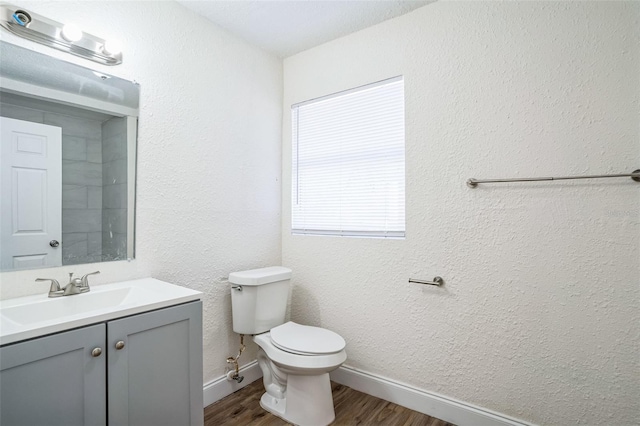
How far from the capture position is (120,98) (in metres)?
1.64

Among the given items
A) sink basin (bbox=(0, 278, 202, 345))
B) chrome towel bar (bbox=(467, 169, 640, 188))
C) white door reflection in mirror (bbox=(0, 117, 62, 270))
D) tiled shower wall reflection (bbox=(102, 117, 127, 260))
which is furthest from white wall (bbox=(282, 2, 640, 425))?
white door reflection in mirror (bbox=(0, 117, 62, 270))

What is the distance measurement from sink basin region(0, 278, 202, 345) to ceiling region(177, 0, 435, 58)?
160 centimetres

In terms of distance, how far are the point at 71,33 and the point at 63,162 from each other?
56cm

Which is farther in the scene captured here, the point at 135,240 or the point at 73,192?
the point at 135,240

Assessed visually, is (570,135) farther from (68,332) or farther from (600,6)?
(68,332)

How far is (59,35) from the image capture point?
1.42m

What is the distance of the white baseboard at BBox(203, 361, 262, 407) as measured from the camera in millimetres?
1950

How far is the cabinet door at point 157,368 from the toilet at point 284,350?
515 millimetres

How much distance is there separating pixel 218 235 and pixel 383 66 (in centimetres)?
149

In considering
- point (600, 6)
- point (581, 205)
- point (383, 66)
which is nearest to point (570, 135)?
point (581, 205)

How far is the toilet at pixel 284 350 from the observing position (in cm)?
172

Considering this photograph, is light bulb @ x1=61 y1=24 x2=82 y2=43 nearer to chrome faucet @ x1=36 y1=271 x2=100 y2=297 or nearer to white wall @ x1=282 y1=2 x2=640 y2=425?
chrome faucet @ x1=36 y1=271 x2=100 y2=297

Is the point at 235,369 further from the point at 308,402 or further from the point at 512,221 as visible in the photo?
the point at 512,221

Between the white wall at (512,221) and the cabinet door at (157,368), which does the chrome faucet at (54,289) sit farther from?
the white wall at (512,221)
